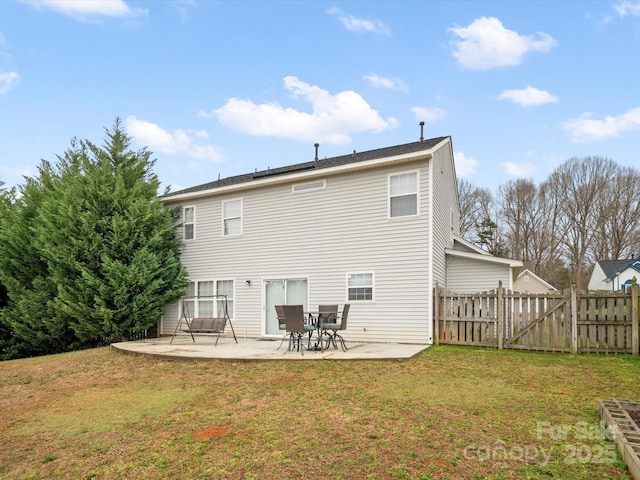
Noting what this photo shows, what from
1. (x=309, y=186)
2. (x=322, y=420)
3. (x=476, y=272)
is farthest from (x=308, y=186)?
(x=322, y=420)

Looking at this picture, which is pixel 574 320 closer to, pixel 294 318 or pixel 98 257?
pixel 294 318

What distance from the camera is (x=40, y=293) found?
1312cm

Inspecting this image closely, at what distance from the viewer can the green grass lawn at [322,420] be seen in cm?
338

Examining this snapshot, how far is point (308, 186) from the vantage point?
1231 cm

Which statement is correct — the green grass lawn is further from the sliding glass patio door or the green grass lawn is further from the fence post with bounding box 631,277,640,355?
the sliding glass patio door

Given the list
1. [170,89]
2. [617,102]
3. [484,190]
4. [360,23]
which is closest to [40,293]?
[170,89]

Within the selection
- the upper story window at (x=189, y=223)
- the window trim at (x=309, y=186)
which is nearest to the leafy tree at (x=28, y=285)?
the upper story window at (x=189, y=223)

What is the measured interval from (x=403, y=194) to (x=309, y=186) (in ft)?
9.50

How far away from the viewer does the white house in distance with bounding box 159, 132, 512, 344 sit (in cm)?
1058

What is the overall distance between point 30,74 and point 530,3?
639 inches

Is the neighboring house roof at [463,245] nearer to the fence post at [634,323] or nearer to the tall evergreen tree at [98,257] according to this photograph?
the fence post at [634,323]

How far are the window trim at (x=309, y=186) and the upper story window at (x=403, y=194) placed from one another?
206cm

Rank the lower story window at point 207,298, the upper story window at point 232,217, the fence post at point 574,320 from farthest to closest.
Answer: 1. the upper story window at point 232,217
2. the lower story window at point 207,298
3. the fence post at point 574,320

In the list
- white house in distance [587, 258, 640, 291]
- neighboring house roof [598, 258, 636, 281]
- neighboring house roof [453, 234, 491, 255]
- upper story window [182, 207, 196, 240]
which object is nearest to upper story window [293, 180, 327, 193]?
upper story window [182, 207, 196, 240]
